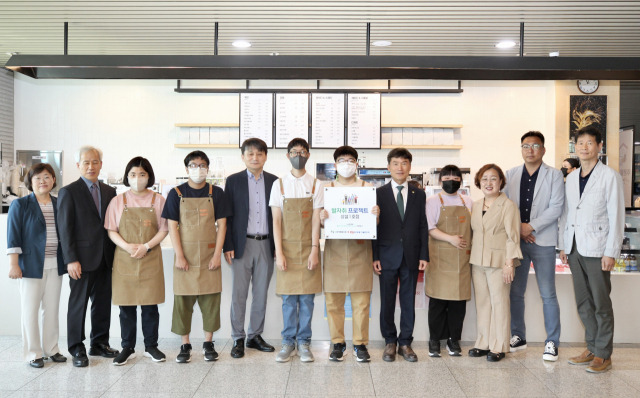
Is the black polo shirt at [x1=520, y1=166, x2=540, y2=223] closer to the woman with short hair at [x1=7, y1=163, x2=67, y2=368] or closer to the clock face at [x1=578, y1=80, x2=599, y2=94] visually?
the clock face at [x1=578, y1=80, x2=599, y2=94]

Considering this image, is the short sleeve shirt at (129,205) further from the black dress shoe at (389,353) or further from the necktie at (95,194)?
the black dress shoe at (389,353)

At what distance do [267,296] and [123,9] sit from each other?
111 inches

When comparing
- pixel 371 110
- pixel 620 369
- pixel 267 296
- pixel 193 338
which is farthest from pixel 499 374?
pixel 371 110

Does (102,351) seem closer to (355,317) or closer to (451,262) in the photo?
(355,317)

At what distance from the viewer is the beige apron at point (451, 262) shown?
4105mm

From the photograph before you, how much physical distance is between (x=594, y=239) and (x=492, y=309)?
904 mm

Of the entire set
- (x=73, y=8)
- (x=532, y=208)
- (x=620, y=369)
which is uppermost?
(x=73, y=8)

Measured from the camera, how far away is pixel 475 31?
17.2 feet

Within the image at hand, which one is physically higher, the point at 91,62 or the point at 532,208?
the point at 91,62

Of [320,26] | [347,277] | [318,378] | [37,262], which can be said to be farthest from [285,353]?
[320,26]

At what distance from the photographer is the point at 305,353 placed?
4066 mm

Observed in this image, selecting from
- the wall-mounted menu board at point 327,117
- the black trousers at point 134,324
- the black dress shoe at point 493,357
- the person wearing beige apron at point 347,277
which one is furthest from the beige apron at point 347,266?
the wall-mounted menu board at point 327,117

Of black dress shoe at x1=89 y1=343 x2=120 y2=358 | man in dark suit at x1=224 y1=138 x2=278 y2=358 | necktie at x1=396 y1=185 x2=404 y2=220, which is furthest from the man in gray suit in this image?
black dress shoe at x1=89 y1=343 x2=120 y2=358

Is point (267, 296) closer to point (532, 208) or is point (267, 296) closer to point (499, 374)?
point (499, 374)
